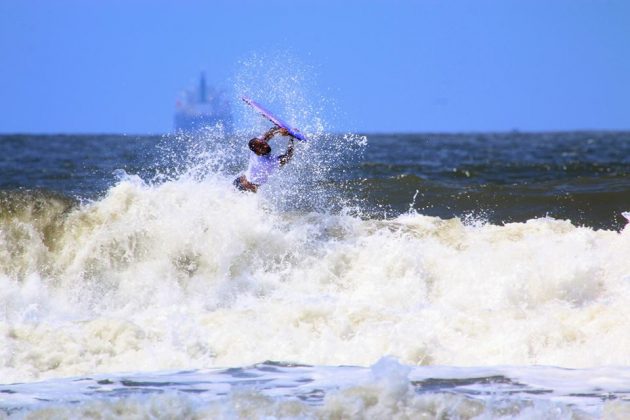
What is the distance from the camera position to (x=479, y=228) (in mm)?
16078

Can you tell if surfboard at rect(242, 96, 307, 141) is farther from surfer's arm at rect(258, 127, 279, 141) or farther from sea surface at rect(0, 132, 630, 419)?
sea surface at rect(0, 132, 630, 419)

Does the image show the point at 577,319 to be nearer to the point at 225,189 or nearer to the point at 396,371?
the point at 396,371

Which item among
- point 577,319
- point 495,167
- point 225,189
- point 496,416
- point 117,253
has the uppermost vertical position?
point 495,167

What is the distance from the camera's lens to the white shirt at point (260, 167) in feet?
51.4

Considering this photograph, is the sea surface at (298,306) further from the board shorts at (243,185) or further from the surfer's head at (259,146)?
the surfer's head at (259,146)

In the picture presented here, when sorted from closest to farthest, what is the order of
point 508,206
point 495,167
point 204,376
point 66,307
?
point 204,376 < point 66,307 < point 508,206 < point 495,167

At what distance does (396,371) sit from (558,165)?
29198 millimetres

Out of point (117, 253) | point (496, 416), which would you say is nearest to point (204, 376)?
point (496, 416)

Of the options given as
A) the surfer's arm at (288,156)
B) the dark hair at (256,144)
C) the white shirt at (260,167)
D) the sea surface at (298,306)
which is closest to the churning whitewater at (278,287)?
the sea surface at (298,306)

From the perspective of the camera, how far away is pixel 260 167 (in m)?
15.8

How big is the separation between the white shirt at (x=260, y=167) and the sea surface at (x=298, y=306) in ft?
1.04

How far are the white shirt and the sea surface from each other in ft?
1.04

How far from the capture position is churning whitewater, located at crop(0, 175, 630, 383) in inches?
454

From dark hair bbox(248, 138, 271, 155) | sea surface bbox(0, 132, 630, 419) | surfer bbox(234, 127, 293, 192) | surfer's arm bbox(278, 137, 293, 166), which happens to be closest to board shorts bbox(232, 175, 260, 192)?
surfer bbox(234, 127, 293, 192)
